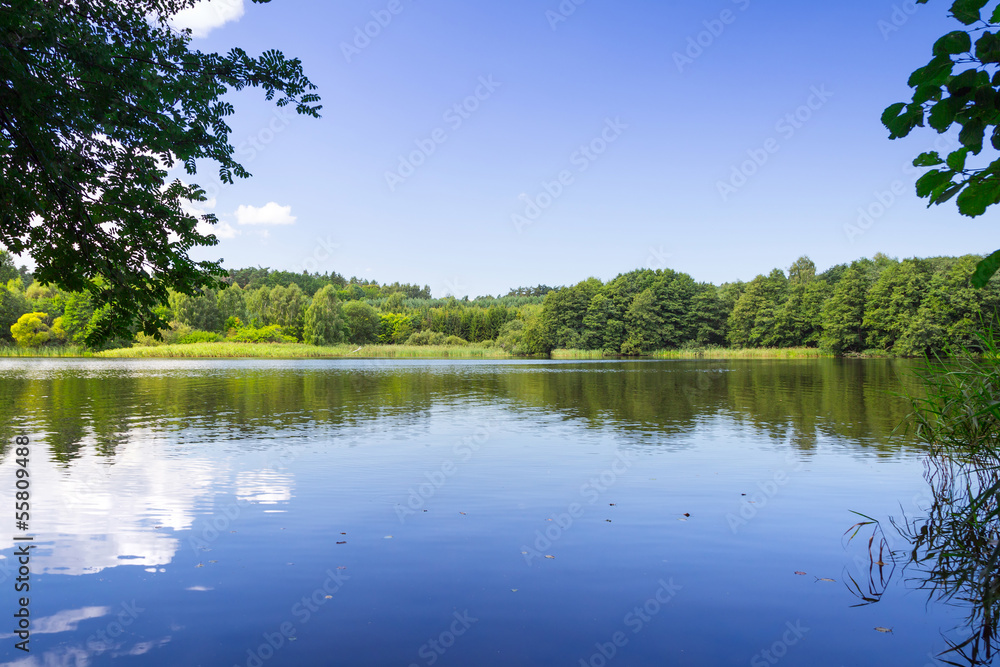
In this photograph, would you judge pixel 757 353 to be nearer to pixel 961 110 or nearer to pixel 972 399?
pixel 972 399

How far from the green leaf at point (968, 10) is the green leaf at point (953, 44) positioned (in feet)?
0.25

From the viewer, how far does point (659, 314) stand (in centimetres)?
9138

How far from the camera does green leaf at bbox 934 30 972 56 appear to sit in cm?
304

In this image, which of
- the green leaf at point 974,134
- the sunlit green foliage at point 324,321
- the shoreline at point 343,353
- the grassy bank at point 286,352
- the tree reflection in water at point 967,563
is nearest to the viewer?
the green leaf at point 974,134

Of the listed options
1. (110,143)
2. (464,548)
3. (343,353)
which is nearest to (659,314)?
(343,353)

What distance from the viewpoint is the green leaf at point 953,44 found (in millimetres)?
3037

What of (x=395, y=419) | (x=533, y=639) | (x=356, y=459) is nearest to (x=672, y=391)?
(x=395, y=419)

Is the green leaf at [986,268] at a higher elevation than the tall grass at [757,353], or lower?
higher

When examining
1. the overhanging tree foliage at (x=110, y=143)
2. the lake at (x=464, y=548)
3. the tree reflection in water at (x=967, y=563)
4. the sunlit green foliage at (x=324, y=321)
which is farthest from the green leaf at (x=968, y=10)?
the sunlit green foliage at (x=324, y=321)

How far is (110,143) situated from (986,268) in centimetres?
788

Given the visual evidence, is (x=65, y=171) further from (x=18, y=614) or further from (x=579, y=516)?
(x=579, y=516)

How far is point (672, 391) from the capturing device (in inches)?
1104

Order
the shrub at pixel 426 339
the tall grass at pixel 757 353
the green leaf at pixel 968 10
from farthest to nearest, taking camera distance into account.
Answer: the shrub at pixel 426 339 < the tall grass at pixel 757 353 < the green leaf at pixel 968 10

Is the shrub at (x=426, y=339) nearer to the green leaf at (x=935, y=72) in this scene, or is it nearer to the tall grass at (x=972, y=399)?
the tall grass at (x=972, y=399)
